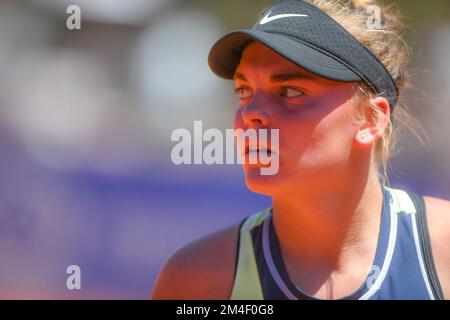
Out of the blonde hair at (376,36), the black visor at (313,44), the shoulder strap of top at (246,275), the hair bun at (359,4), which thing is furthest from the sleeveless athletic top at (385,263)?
the hair bun at (359,4)

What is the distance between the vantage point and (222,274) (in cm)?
168

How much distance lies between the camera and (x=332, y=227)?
165 centimetres

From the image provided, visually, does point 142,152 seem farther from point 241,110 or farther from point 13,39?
point 241,110

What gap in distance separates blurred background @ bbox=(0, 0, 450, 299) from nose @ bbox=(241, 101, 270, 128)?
1.60 metres

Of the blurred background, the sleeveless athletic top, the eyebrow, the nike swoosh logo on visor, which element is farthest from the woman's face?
the blurred background

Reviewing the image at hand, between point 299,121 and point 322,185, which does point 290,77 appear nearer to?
point 299,121

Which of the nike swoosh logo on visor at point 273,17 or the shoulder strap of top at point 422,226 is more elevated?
the nike swoosh logo on visor at point 273,17

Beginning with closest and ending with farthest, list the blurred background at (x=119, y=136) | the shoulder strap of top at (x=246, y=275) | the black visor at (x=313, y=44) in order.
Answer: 1. the black visor at (x=313, y=44)
2. the shoulder strap of top at (x=246, y=275)
3. the blurred background at (x=119, y=136)

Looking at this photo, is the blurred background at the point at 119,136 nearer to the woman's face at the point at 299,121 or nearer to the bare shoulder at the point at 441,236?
the bare shoulder at the point at 441,236

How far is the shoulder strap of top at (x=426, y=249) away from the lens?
5.03 feet

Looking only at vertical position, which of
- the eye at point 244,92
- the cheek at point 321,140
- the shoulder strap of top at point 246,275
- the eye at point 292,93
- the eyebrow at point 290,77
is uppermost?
the eye at point 244,92

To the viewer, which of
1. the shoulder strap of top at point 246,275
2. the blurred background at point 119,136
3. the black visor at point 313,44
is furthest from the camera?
the blurred background at point 119,136

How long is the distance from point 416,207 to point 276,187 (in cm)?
48
